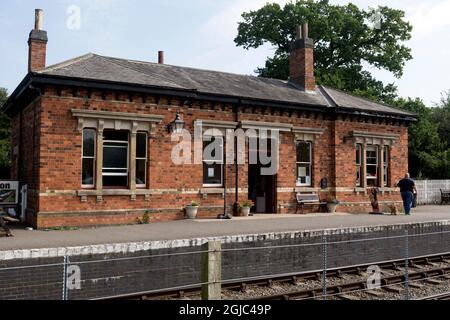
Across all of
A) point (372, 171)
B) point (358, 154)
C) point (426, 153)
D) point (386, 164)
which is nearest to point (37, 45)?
point (358, 154)

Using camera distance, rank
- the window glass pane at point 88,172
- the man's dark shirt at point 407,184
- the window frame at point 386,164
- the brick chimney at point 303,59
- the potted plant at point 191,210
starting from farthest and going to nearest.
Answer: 1. the window frame at point 386,164
2. the brick chimney at point 303,59
3. the man's dark shirt at point 407,184
4. the potted plant at point 191,210
5. the window glass pane at point 88,172

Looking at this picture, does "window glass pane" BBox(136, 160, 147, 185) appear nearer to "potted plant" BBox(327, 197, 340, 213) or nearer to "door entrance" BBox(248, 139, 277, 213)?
"door entrance" BBox(248, 139, 277, 213)

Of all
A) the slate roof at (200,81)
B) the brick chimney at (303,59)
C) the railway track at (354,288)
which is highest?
the brick chimney at (303,59)

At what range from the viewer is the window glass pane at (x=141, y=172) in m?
14.7

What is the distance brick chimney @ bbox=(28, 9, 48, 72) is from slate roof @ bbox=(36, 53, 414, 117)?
0.93m

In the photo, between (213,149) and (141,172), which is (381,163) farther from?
(141,172)

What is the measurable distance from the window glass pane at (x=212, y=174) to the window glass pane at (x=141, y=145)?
236 centimetres

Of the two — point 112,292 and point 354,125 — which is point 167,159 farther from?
point 354,125

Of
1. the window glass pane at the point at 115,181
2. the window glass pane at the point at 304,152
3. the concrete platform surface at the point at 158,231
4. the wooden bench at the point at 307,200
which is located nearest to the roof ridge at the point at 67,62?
the window glass pane at the point at 115,181

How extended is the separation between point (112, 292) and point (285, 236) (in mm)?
4419

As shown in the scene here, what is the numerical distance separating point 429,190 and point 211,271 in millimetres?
22284

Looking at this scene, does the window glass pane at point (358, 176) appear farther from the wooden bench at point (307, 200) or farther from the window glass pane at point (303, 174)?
the window glass pane at point (303, 174)

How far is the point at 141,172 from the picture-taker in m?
14.7

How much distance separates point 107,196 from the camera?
1383 centimetres
